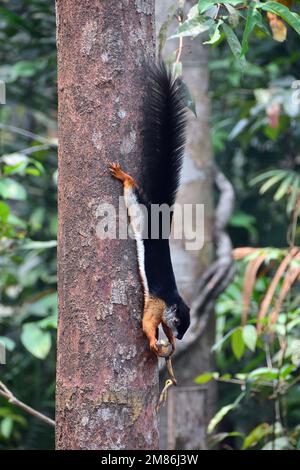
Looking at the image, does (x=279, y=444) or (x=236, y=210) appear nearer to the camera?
(x=279, y=444)

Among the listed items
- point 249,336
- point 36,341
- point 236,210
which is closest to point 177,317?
point 249,336

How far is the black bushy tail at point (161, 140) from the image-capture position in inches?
53.2

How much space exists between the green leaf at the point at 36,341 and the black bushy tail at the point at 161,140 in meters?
1.20

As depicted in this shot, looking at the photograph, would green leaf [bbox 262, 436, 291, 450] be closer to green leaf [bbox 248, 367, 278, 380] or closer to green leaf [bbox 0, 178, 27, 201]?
green leaf [bbox 248, 367, 278, 380]

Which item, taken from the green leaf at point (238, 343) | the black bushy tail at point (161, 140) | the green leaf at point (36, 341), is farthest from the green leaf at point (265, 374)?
the black bushy tail at point (161, 140)

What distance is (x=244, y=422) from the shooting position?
3.60m

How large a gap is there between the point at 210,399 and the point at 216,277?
0.49m

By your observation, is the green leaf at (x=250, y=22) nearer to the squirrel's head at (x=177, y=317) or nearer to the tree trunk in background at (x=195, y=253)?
the squirrel's head at (x=177, y=317)

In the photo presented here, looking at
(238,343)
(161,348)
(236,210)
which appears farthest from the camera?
(236,210)

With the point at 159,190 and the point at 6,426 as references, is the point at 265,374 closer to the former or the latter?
the point at 159,190

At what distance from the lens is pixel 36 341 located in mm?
2438

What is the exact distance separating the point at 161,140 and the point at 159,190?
0.10 metres

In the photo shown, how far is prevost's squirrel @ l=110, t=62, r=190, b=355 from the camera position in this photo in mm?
1297
